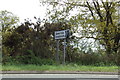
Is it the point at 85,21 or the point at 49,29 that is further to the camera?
the point at 85,21

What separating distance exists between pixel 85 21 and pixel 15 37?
6.73 metres

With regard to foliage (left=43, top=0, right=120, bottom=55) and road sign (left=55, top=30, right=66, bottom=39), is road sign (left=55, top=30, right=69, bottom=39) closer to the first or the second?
road sign (left=55, top=30, right=66, bottom=39)

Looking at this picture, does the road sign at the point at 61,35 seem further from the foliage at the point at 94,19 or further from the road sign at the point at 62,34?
the foliage at the point at 94,19

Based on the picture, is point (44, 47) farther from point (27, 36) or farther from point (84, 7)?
point (84, 7)

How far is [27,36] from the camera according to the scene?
14.3 meters

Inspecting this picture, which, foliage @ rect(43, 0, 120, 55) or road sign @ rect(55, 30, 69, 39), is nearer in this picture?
road sign @ rect(55, 30, 69, 39)

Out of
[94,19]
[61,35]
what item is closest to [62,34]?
[61,35]

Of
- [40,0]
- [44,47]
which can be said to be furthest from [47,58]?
[40,0]

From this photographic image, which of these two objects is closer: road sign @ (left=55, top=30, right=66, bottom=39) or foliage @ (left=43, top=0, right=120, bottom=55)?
road sign @ (left=55, top=30, right=66, bottom=39)

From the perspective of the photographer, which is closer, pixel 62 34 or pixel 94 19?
pixel 62 34

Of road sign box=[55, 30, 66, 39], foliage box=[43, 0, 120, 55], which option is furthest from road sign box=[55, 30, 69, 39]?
foliage box=[43, 0, 120, 55]

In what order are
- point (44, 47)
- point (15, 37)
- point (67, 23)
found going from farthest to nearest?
point (67, 23) → point (15, 37) → point (44, 47)

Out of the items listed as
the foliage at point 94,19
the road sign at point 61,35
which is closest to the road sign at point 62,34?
the road sign at point 61,35

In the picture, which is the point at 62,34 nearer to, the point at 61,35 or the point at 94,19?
the point at 61,35
